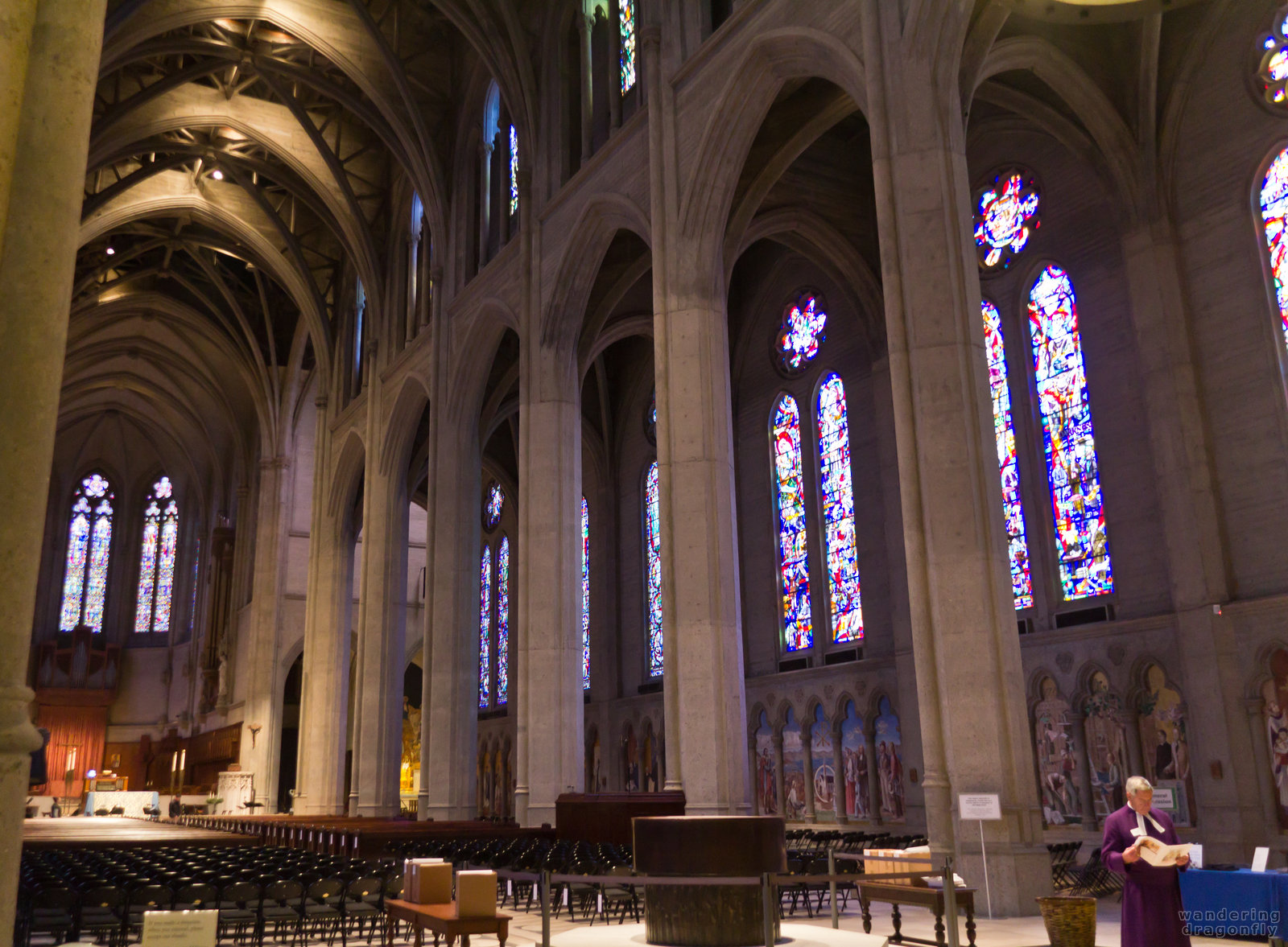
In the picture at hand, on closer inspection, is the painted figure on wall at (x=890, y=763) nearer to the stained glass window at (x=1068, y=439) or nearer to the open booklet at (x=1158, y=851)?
the stained glass window at (x=1068, y=439)

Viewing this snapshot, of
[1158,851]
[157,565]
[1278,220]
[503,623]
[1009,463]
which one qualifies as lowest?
[1158,851]

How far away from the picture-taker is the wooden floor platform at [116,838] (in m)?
17.5

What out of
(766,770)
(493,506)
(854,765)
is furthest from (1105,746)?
(493,506)

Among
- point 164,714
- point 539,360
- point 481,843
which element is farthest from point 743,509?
point 164,714

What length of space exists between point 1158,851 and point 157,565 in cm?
5020

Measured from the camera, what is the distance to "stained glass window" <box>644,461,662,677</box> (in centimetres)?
2672

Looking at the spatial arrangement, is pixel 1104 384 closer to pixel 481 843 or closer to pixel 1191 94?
pixel 1191 94

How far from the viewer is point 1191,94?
1574cm

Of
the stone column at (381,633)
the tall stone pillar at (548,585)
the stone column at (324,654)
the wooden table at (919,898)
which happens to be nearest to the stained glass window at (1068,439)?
the tall stone pillar at (548,585)

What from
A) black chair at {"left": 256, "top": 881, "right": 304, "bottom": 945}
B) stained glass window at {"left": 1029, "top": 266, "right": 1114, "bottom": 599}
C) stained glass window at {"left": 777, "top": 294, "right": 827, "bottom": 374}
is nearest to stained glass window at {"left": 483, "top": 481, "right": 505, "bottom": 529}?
stained glass window at {"left": 777, "top": 294, "right": 827, "bottom": 374}

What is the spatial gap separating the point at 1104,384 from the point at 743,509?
30.0 feet

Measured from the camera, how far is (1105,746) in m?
15.7

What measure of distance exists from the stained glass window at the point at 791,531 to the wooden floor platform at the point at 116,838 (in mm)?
11151

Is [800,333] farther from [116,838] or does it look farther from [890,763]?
[116,838]
